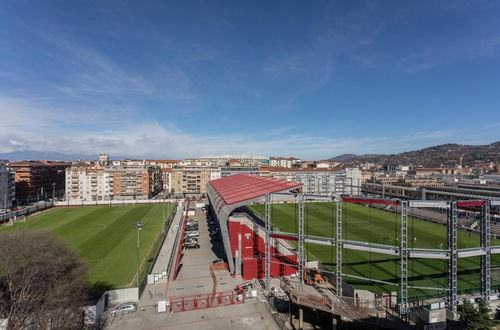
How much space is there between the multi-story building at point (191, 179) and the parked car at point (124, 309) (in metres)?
60.3

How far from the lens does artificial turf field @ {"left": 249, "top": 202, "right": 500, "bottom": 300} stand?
70.5 feet

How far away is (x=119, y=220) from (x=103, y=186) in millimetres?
32081

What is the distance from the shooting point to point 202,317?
16516 millimetres

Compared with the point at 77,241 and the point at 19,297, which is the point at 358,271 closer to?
the point at 19,297

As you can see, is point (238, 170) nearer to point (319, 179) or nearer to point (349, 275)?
point (319, 179)

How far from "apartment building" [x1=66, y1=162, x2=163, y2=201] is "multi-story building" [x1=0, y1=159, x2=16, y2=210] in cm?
1093

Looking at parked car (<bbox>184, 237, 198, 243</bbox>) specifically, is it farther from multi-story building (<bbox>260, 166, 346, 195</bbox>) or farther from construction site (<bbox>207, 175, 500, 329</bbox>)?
multi-story building (<bbox>260, 166, 346, 195</bbox>)

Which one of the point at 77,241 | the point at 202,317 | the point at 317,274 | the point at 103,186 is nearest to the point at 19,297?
the point at 202,317

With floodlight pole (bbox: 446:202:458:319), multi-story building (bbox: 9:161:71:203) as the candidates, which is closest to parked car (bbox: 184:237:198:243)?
floodlight pole (bbox: 446:202:458:319)

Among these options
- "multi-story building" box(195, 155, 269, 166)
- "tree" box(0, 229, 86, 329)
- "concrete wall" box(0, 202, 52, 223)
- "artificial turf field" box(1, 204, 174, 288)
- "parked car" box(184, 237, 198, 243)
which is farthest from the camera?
"multi-story building" box(195, 155, 269, 166)

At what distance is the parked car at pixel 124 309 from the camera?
16852 mm

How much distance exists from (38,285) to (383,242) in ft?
106

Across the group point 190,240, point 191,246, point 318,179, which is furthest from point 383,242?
point 318,179

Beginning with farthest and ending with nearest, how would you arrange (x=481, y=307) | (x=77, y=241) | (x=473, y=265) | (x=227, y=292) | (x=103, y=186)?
(x=103, y=186), (x=77, y=241), (x=473, y=265), (x=227, y=292), (x=481, y=307)
